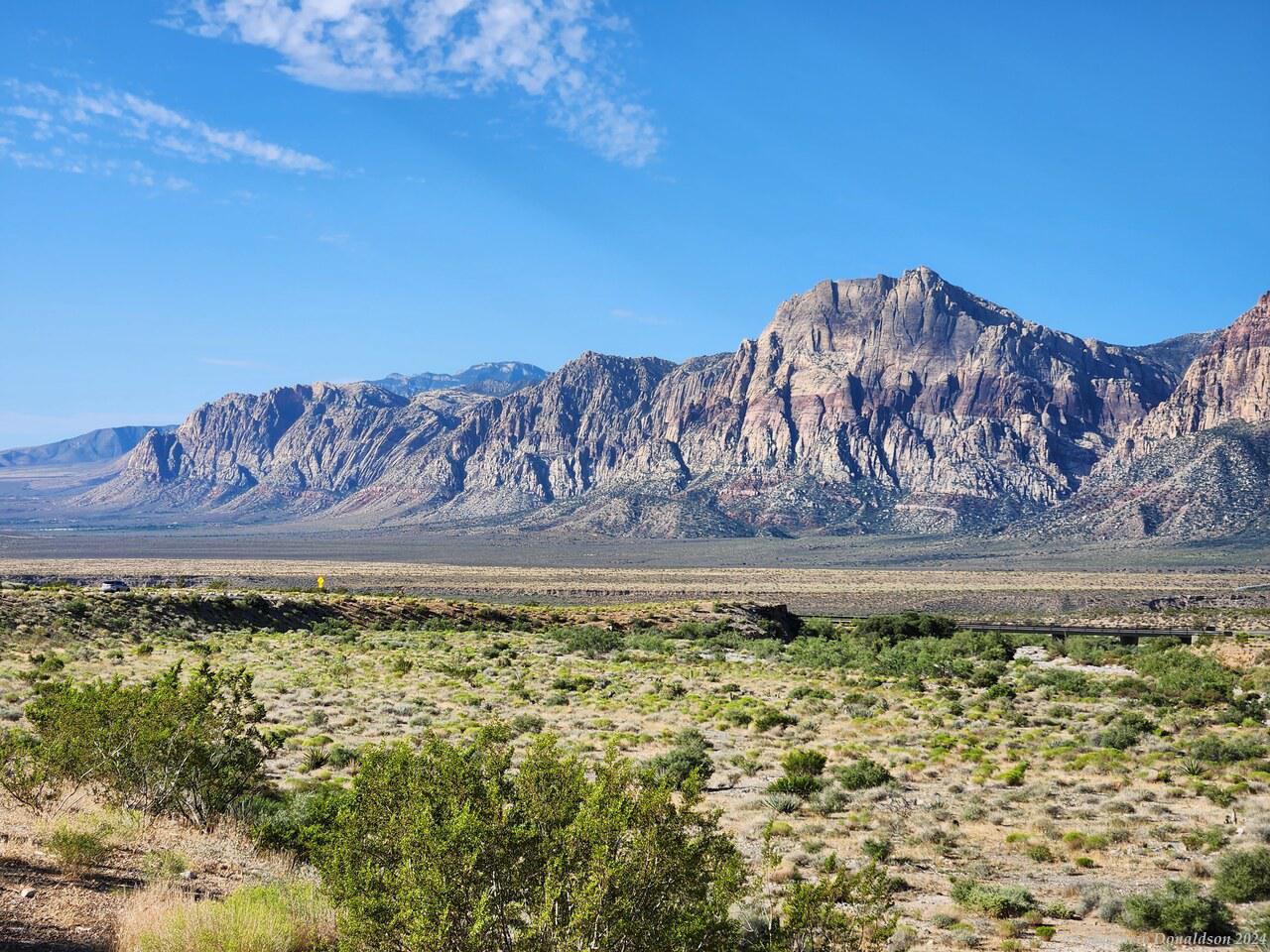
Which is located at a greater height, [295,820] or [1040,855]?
[295,820]

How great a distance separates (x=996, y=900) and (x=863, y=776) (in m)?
6.57

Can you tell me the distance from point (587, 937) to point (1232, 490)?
18915 centimetres

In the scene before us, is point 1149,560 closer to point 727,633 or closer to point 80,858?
point 727,633

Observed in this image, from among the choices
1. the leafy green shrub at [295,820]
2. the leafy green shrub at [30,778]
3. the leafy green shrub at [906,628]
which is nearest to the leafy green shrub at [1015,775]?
the leafy green shrub at [295,820]

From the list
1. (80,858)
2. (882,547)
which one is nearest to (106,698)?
(80,858)

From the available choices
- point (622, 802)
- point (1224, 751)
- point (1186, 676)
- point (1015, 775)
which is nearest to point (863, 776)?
point (1015, 775)

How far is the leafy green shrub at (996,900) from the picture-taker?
11.3 meters

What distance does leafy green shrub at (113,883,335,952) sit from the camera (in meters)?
7.41

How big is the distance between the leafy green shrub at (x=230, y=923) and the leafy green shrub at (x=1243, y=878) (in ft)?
37.2

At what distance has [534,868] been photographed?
21.9ft

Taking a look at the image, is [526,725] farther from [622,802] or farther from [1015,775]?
[622,802]

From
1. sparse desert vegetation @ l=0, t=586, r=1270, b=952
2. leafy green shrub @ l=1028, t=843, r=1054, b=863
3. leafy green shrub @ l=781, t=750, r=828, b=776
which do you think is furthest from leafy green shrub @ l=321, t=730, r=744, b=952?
leafy green shrub @ l=781, t=750, r=828, b=776

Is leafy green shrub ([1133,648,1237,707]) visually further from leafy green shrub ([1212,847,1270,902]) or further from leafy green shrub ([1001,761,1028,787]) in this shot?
leafy green shrub ([1212,847,1270,902])

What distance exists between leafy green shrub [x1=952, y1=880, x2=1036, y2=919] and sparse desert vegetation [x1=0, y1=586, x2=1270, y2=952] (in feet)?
0.15
